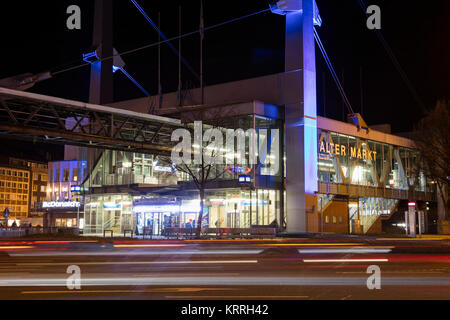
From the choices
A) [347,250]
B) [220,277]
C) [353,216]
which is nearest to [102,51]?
[353,216]

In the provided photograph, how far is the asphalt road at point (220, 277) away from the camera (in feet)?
38.1

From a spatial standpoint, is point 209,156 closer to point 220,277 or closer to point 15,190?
point 220,277

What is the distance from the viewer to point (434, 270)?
651 inches

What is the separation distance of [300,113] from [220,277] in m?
30.8

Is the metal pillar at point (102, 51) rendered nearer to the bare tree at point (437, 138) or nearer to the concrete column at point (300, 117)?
the concrete column at point (300, 117)

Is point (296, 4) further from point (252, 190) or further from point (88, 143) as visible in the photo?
point (88, 143)

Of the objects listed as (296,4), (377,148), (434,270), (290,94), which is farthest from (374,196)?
(434,270)

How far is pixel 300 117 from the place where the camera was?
43.7m

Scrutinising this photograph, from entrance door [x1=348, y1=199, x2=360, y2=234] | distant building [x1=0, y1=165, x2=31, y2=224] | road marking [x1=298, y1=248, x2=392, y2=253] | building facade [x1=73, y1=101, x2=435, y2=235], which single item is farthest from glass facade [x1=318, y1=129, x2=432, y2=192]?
distant building [x1=0, y1=165, x2=31, y2=224]

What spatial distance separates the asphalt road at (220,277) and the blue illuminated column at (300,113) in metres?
19.6

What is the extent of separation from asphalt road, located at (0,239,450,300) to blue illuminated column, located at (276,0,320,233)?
64.2ft

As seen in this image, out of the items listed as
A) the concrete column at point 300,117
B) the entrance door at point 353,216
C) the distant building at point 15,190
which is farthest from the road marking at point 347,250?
the distant building at point 15,190

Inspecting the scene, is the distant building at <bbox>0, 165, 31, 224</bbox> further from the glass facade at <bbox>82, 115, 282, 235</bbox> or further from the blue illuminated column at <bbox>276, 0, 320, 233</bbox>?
the blue illuminated column at <bbox>276, 0, 320, 233</bbox>
